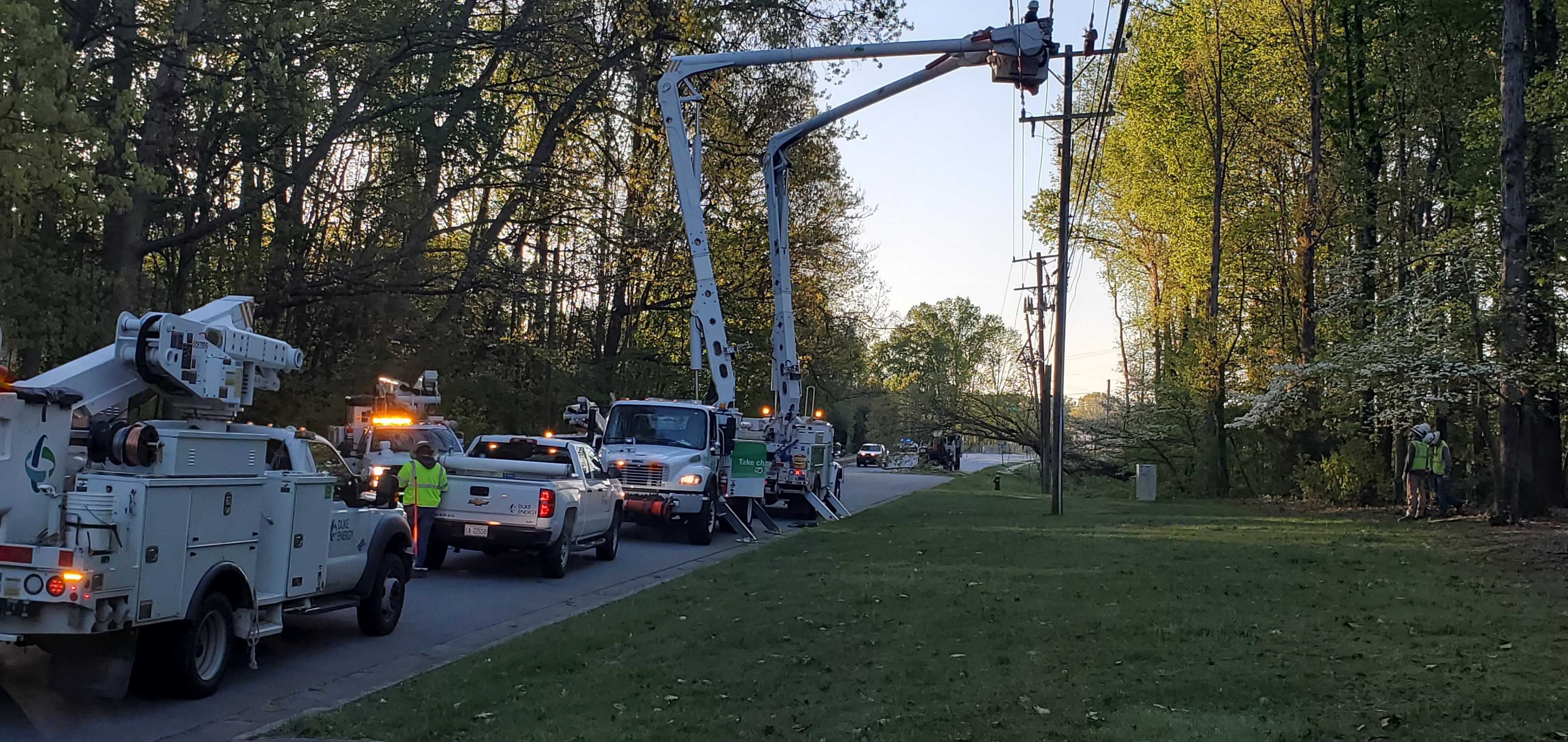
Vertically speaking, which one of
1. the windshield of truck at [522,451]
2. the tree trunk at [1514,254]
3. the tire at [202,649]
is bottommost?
the tire at [202,649]

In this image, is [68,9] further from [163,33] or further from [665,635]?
[665,635]

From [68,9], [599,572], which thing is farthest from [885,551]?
[68,9]

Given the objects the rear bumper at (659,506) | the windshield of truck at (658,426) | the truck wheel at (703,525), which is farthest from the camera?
the windshield of truck at (658,426)

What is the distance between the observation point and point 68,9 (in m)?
15.8

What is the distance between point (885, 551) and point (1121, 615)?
8.13 meters

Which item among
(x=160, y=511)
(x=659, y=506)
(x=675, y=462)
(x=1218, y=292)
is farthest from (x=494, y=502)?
(x=1218, y=292)

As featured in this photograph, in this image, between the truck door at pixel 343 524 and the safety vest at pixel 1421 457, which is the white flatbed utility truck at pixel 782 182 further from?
the truck door at pixel 343 524

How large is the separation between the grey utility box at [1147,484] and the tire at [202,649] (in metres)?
33.7

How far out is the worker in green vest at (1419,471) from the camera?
25766mm

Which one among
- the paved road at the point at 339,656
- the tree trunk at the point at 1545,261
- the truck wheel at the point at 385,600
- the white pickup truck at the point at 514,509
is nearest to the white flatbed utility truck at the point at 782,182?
the paved road at the point at 339,656

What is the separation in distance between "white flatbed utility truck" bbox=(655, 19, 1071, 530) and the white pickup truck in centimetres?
687

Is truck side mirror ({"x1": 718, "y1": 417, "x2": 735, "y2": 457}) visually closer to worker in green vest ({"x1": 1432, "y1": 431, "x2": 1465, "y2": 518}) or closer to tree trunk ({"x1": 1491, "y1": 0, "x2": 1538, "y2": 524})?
tree trunk ({"x1": 1491, "y1": 0, "x2": 1538, "y2": 524})

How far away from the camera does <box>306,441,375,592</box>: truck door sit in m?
11.0

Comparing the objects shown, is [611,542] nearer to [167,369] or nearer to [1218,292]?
[167,369]
